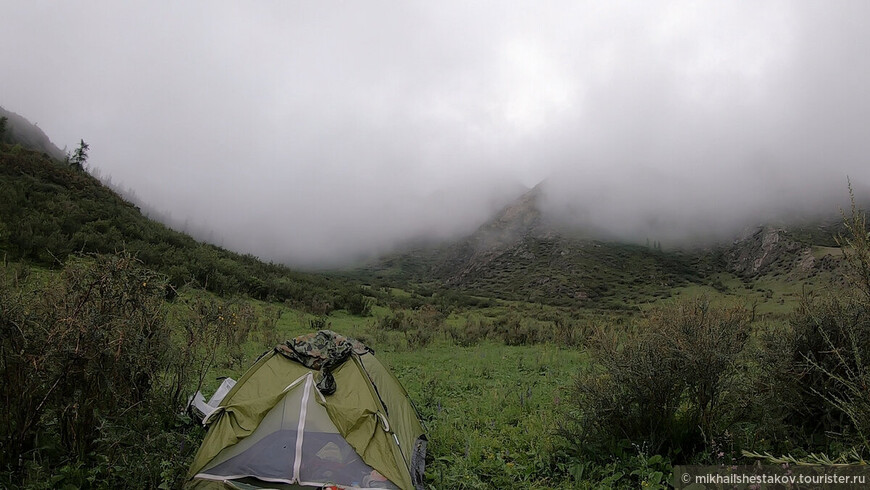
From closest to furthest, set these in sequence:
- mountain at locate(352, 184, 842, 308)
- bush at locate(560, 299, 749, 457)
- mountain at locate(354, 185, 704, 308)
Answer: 1. bush at locate(560, 299, 749, 457)
2. mountain at locate(352, 184, 842, 308)
3. mountain at locate(354, 185, 704, 308)

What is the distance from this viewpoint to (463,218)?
138 m

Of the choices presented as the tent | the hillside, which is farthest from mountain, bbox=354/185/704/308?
the tent

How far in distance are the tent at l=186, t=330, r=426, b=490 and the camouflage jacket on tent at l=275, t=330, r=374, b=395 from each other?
0.05 ft

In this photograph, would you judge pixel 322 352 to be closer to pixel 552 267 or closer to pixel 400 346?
pixel 400 346

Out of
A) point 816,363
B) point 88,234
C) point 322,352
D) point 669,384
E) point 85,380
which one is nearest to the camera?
point 85,380

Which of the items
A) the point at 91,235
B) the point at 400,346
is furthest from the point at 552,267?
the point at 91,235

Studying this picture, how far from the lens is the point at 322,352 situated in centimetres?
619

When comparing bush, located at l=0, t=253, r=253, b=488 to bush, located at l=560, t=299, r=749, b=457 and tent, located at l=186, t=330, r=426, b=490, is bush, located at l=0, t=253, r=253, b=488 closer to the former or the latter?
tent, located at l=186, t=330, r=426, b=490

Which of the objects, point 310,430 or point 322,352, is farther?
point 322,352

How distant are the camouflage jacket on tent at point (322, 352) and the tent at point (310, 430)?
0.05ft

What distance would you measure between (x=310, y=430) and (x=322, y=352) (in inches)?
48.5

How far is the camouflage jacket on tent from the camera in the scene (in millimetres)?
5719

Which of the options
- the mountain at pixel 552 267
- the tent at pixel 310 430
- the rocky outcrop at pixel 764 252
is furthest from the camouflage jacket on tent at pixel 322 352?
the rocky outcrop at pixel 764 252

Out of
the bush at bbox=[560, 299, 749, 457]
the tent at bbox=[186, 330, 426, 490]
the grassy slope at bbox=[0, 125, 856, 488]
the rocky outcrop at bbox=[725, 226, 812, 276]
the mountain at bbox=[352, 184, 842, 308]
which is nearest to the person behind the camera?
the tent at bbox=[186, 330, 426, 490]
